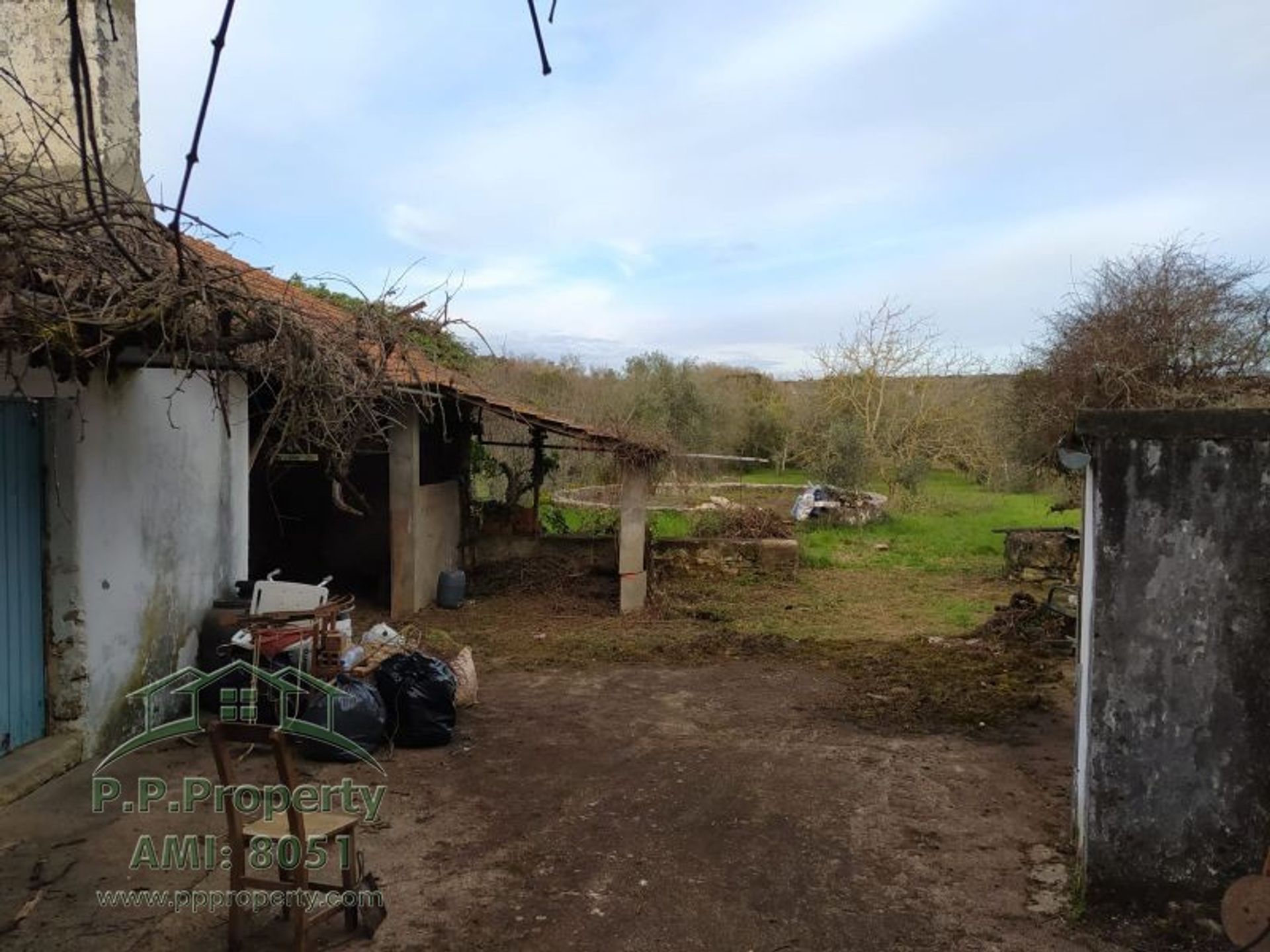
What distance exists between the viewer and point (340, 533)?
12266mm

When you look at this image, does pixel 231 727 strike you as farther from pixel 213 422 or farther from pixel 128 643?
pixel 213 422

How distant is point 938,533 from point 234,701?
15467 mm

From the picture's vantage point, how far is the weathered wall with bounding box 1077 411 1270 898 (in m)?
3.96

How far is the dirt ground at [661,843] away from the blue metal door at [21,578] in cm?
48

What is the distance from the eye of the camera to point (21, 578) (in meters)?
5.28

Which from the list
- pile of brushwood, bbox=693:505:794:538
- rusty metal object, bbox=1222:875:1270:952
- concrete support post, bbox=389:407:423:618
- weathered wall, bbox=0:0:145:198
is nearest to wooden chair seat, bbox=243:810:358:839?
rusty metal object, bbox=1222:875:1270:952

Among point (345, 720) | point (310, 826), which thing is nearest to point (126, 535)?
point (345, 720)

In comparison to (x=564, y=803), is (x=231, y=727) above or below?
above

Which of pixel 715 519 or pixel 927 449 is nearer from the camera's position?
pixel 715 519

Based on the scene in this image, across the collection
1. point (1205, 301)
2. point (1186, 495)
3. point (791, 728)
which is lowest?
point (791, 728)

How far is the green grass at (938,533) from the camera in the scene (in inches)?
622

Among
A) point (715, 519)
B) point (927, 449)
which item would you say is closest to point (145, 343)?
point (715, 519)

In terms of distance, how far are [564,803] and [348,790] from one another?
4.32 feet

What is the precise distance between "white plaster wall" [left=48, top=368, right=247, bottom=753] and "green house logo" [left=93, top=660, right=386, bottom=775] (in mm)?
124
